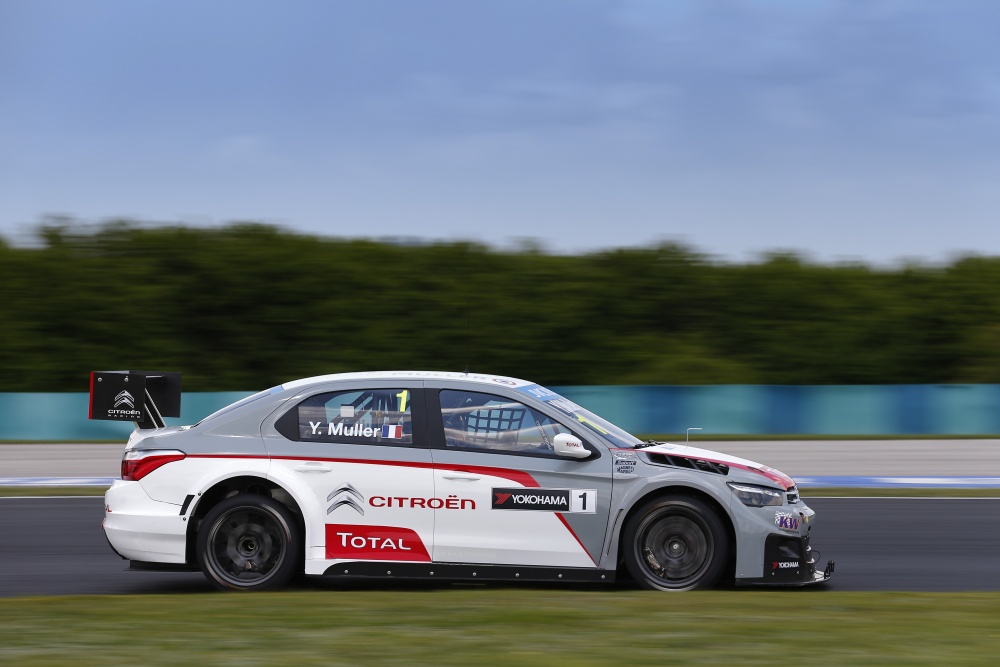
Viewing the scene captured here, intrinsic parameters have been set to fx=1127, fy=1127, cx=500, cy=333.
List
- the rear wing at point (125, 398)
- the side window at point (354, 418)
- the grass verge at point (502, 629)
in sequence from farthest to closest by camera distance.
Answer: the rear wing at point (125, 398) < the side window at point (354, 418) < the grass verge at point (502, 629)

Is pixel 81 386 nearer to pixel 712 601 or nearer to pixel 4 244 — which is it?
pixel 4 244

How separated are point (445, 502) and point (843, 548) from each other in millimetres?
4072

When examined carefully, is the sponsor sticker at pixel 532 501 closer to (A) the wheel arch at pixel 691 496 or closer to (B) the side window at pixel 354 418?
(A) the wheel arch at pixel 691 496

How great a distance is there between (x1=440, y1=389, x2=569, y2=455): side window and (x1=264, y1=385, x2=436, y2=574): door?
22cm

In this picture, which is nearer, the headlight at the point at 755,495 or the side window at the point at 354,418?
the headlight at the point at 755,495

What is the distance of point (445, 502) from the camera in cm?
733

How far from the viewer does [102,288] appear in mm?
26406

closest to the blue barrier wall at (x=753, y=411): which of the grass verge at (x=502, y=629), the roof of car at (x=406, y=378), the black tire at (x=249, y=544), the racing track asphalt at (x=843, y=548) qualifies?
the racing track asphalt at (x=843, y=548)

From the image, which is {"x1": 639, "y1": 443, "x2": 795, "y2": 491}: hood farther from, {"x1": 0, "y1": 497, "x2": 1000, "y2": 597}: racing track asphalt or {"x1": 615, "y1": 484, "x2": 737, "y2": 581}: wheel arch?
{"x1": 0, "y1": 497, "x2": 1000, "y2": 597}: racing track asphalt

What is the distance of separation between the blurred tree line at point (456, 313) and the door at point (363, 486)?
18033 millimetres

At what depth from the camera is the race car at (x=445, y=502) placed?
732cm

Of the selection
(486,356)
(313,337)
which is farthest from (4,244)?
(486,356)

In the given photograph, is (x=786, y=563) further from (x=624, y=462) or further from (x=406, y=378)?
(x=406, y=378)

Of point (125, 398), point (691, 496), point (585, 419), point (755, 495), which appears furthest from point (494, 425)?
point (125, 398)
